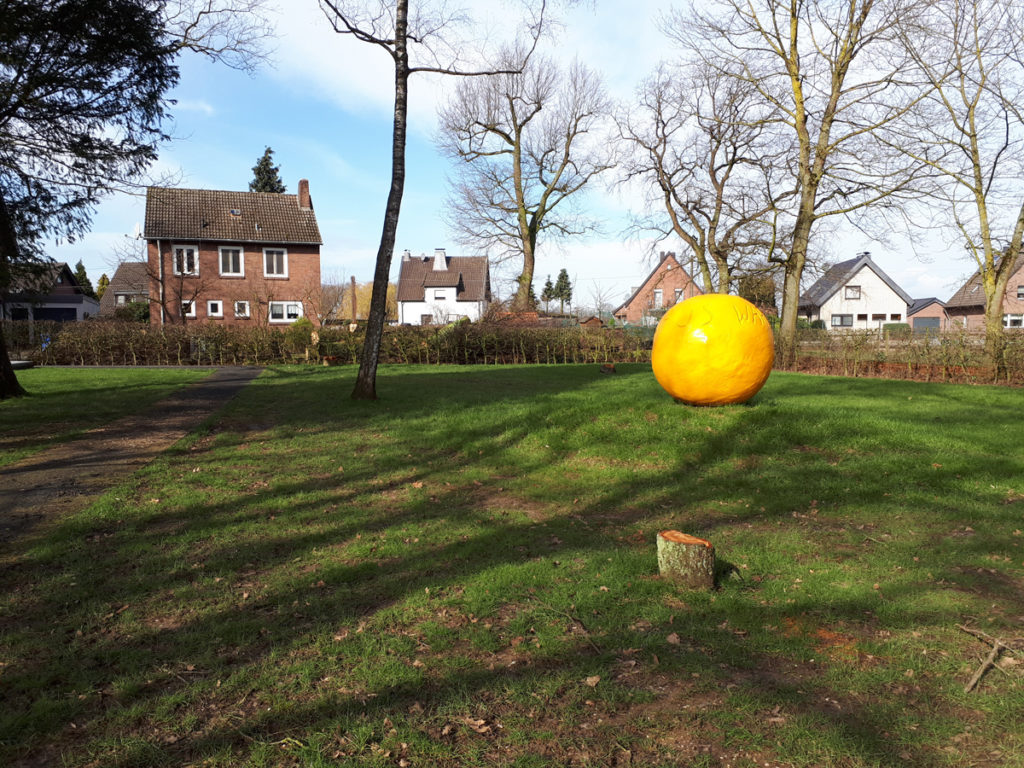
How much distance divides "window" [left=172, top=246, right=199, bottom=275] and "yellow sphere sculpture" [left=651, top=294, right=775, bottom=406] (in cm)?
3240

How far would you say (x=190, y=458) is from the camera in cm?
816

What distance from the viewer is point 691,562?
4.39 metres

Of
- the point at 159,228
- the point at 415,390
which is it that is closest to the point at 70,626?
the point at 415,390

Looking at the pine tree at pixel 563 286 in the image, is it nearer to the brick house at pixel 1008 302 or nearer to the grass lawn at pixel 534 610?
the brick house at pixel 1008 302

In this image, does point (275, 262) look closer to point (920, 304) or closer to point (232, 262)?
point (232, 262)

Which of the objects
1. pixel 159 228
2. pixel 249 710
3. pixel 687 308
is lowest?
pixel 249 710

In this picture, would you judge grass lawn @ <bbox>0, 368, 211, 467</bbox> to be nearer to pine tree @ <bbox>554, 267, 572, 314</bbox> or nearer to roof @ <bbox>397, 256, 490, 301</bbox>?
roof @ <bbox>397, 256, 490, 301</bbox>

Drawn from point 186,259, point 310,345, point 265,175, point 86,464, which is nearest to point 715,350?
point 86,464

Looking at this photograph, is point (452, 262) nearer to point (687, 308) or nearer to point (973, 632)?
point (687, 308)

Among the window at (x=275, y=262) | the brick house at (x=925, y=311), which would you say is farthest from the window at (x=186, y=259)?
the brick house at (x=925, y=311)

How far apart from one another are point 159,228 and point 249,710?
37.3m

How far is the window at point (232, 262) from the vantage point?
1389 inches

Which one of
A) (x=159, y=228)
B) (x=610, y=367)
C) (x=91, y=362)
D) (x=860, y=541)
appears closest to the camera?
(x=860, y=541)

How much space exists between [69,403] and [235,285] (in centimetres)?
2545
